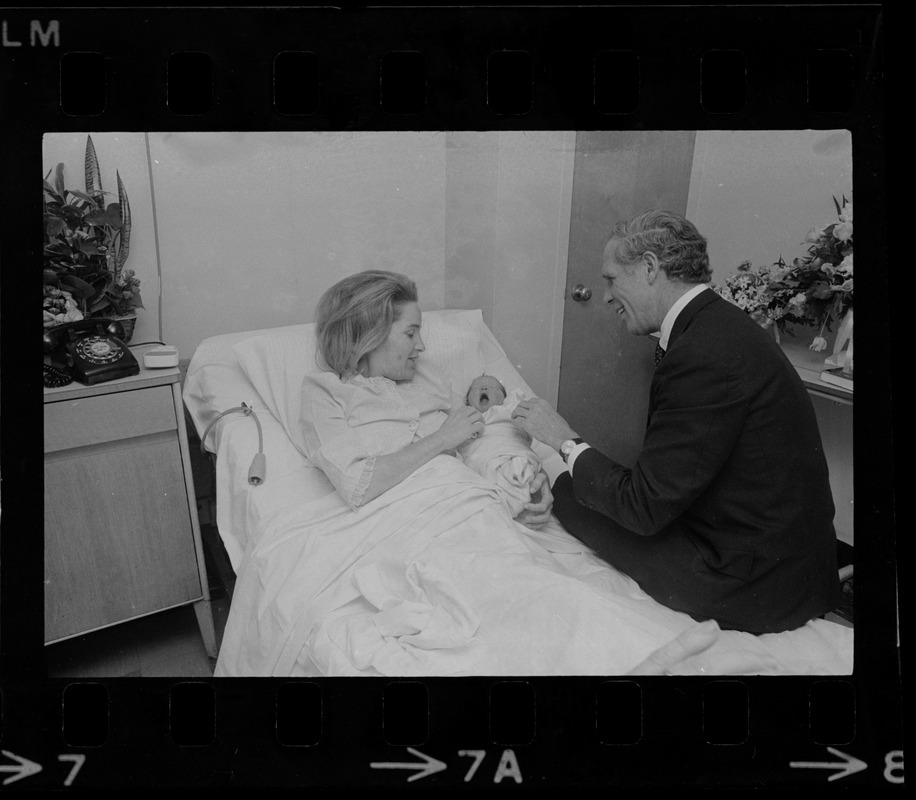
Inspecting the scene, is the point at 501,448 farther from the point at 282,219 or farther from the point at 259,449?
the point at 282,219

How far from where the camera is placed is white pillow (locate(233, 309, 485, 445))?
1.27m

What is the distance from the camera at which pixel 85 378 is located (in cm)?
125

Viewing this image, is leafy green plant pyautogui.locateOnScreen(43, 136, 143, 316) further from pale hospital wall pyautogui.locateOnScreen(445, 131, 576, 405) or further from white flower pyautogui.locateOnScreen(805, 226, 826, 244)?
white flower pyautogui.locateOnScreen(805, 226, 826, 244)

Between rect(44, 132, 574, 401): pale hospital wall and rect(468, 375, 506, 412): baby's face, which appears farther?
rect(468, 375, 506, 412): baby's face

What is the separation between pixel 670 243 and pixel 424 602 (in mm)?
795

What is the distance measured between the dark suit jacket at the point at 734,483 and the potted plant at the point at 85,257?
3.51 feet

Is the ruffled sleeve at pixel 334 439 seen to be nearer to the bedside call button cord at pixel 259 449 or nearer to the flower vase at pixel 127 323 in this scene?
the bedside call button cord at pixel 259 449

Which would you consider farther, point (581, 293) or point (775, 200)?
point (581, 293)

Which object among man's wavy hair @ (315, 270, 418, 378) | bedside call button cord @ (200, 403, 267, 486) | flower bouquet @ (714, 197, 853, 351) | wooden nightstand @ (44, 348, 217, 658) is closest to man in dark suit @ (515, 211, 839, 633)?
flower bouquet @ (714, 197, 853, 351)

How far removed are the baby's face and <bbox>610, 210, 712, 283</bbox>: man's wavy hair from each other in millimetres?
400

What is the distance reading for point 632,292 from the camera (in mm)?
1221
